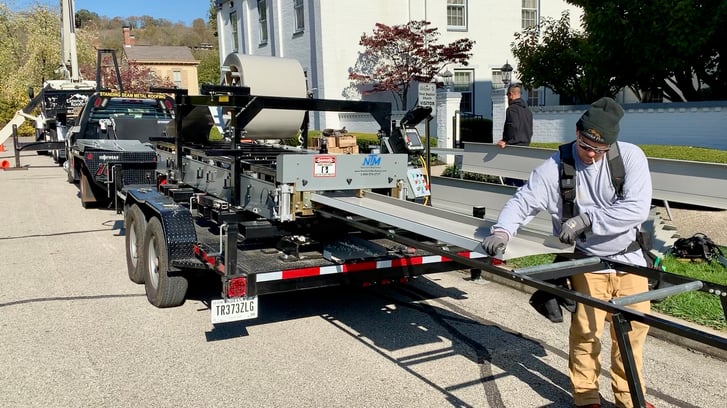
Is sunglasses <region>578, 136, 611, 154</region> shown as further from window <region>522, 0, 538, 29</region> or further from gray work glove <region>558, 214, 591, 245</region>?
window <region>522, 0, 538, 29</region>

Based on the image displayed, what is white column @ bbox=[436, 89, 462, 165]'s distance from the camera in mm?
16500

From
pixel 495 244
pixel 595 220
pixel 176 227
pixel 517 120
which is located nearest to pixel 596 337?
pixel 595 220

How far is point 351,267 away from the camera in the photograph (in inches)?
209

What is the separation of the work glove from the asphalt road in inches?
53.2

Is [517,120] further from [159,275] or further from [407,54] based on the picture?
[407,54]

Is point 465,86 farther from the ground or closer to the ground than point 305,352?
farther from the ground

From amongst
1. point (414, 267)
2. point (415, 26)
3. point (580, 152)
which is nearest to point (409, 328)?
point (414, 267)

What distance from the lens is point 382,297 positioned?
6711 millimetres

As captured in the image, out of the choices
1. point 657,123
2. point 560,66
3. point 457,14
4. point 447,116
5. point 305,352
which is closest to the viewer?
point 305,352

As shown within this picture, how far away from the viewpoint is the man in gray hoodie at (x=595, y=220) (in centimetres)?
368

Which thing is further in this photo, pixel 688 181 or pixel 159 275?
pixel 688 181

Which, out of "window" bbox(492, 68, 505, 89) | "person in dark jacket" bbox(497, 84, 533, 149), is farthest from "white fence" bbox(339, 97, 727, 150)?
"window" bbox(492, 68, 505, 89)

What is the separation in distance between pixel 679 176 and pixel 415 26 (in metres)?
17.0

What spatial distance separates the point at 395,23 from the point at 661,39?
42.2ft
